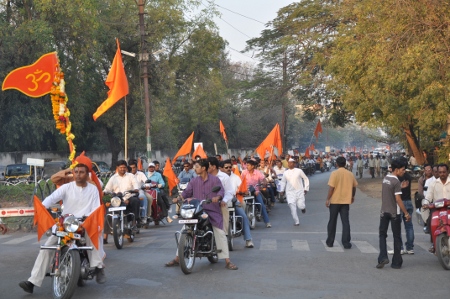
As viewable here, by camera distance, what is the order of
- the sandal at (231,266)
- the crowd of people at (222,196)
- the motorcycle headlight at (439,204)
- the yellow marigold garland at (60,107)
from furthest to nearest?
the yellow marigold garland at (60,107), the motorcycle headlight at (439,204), the sandal at (231,266), the crowd of people at (222,196)

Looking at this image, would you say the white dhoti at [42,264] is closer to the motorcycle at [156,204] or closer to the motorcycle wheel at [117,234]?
the motorcycle wheel at [117,234]

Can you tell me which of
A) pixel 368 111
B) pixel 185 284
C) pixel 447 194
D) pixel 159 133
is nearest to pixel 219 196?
pixel 185 284

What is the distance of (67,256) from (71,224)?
0.36 meters

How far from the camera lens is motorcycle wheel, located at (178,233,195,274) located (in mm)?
10039

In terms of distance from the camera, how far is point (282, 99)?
143ft

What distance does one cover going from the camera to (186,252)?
1032cm

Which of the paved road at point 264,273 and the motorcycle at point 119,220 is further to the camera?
the motorcycle at point 119,220

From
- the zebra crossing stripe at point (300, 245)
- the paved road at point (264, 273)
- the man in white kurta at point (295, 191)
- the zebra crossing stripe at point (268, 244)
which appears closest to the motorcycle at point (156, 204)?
the paved road at point (264, 273)

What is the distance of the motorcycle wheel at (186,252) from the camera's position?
1004 centimetres

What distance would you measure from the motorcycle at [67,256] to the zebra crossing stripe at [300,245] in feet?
18.6

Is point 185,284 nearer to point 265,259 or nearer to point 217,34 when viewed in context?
point 265,259

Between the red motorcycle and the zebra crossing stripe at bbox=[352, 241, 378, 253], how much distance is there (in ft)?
7.32

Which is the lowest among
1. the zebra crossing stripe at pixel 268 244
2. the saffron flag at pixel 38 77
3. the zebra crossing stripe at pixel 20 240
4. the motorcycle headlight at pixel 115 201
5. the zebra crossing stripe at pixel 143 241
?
the zebra crossing stripe at pixel 20 240

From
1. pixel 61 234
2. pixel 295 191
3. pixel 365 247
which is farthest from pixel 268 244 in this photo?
pixel 61 234
